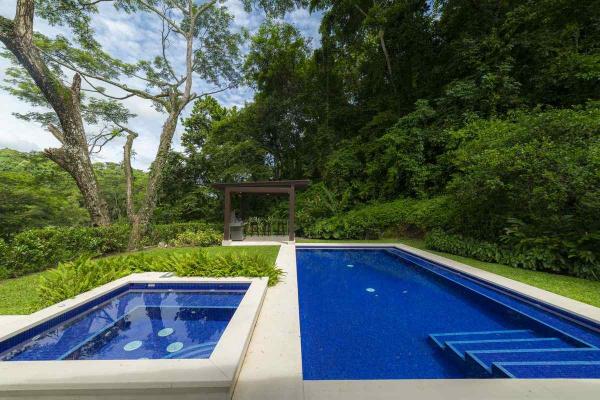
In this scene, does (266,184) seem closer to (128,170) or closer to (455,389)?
(128,170)

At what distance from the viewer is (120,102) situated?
585 inches

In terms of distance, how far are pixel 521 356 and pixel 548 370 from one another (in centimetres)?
33

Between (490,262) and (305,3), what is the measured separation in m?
15.8

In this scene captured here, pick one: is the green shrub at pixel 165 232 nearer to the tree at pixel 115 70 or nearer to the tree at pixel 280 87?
the tree at pixel 115 70

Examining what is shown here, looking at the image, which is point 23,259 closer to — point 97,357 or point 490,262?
point 97,357

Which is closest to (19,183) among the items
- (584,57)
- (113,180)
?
(113,180)

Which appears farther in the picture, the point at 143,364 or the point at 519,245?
the point at 519,245

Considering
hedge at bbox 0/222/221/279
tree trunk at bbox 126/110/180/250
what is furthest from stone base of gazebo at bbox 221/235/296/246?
hedge at bbox 0/222/221/279

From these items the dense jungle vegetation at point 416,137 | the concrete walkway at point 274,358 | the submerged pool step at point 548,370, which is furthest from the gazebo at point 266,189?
the submerged pool step at point 548,370

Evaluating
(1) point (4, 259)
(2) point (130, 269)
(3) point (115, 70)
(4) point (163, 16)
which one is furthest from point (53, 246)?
(4) point (163, 16)

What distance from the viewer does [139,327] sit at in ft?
11.2

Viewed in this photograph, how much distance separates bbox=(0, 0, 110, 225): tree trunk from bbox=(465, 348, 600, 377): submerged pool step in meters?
11.8

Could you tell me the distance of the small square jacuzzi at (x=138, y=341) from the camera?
191 centimetres

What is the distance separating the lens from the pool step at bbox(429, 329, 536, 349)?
3.30 meters
